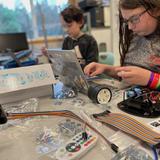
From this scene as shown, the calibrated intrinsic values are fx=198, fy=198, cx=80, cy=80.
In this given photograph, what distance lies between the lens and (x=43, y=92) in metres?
0.84

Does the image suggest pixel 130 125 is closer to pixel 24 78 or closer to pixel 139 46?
pixel 24 78

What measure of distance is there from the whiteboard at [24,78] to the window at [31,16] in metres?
2.39

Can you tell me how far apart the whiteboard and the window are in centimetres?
239

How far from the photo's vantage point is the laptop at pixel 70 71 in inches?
30.7

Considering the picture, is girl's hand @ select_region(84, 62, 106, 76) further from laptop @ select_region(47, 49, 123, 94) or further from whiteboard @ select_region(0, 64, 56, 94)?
whiteboard @ select_region(0, 64, 56, 94)

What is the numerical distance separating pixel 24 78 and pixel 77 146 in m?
0.39

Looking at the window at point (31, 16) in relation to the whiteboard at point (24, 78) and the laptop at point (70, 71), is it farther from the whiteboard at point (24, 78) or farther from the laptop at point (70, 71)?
the whiteboard at point (24, 78)

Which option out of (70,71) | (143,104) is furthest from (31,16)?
(143,104)

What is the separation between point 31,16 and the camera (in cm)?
319

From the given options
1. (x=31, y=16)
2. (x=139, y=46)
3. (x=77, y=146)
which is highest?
(x=31, y=16)

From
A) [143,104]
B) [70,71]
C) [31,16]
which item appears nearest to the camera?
[143,104]

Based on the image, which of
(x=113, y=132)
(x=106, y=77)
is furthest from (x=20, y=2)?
(x=113, y=132)

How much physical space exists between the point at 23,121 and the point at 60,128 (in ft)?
0.47

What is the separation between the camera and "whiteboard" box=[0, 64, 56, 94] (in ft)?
2.42
